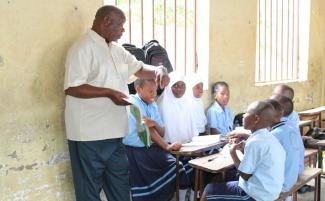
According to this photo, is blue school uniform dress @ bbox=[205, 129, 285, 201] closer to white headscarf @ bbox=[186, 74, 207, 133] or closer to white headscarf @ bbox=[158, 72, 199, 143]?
white headscarf @ bbox=[158, 72, 199, 143]

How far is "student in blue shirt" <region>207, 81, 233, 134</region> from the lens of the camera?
4.75 meters

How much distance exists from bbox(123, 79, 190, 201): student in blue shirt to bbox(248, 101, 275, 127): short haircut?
889mm

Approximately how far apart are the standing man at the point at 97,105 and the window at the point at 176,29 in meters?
1.30

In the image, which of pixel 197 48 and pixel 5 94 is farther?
pixel 197 48

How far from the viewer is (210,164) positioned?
3.47m

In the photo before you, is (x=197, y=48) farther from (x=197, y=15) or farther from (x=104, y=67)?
(x=104, y=67)

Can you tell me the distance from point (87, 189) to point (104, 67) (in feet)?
2.94

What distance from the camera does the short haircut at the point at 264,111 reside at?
311cm

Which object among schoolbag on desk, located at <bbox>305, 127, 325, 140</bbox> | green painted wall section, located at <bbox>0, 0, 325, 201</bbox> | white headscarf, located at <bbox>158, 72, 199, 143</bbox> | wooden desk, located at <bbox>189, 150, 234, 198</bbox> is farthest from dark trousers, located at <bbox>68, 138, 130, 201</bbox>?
schoolbag on desk, located at <bbox>305, 127, 325, 140</bbox>

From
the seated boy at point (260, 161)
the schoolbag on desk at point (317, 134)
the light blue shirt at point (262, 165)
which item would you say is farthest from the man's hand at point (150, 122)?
the schoolbag on desk at point (317, 134)

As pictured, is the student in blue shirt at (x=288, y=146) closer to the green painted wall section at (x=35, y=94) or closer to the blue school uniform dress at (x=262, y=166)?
the blue school uniform dress at (x=262, y=166)

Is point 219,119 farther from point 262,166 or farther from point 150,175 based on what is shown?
point 262,166

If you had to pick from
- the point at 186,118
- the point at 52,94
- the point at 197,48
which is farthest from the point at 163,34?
the point at 52,94

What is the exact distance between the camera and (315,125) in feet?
21.4
